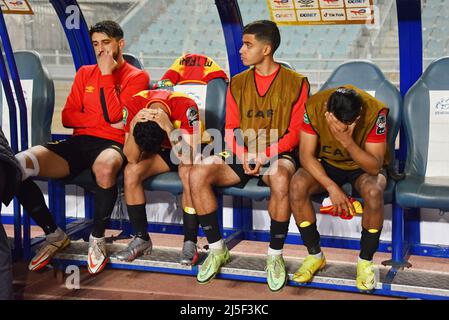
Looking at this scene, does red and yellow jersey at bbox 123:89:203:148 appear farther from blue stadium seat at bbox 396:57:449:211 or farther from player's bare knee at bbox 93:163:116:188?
blue stadium seat at bbox 396:57:449:211

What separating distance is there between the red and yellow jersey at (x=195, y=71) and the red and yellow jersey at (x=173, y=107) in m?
0.31

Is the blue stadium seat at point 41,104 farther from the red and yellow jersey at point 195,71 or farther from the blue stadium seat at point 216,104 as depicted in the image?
the blue stadium seat at point 216,104

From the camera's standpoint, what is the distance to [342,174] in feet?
9.40

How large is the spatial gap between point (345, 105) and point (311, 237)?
→ 667 mm

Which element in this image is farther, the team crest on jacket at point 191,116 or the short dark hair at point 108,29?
the short dark hair at point 108,29

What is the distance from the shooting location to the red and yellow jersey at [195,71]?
3.52 meters

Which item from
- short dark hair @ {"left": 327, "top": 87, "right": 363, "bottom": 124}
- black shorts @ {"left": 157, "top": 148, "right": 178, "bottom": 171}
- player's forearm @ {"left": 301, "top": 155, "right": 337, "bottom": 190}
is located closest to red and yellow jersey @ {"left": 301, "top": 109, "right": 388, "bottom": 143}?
short dark hair @ {"left": 327, "top": 87, "right": 363, "bottom": 124}

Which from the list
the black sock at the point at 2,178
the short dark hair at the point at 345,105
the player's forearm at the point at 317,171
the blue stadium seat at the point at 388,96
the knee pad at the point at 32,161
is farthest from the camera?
the knee pad at the point at 32,161

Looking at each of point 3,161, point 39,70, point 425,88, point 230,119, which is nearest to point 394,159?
point 425,88

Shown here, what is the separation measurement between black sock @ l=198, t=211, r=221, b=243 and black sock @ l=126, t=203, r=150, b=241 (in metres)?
0.35

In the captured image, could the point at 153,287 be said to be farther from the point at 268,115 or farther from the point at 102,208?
the point at 268,115

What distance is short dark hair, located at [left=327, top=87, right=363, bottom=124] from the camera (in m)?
2.60

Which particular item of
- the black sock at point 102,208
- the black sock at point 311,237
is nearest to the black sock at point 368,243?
the black sock at point 311,237

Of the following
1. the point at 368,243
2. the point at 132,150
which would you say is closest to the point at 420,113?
the point at 368,243
